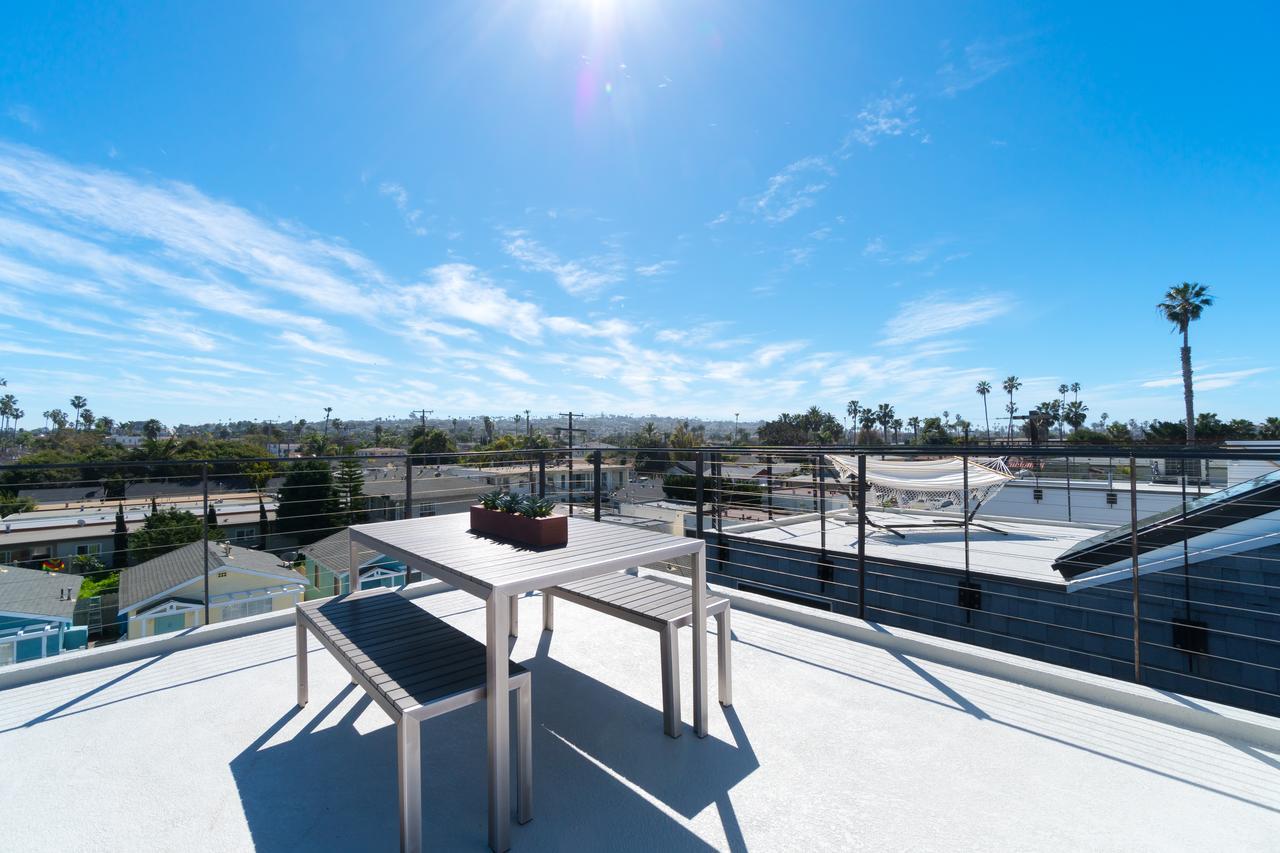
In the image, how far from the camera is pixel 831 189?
35.0 feet

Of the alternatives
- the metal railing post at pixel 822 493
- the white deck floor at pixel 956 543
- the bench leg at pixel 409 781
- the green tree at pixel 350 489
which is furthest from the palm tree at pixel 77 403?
the bench leg at pixel 409 781

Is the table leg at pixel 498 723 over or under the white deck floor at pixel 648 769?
over

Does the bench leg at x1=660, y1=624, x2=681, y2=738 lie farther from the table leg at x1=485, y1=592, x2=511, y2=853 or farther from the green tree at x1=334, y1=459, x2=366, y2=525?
the green tree at x1=334, y1=459, x2=366, y2=525

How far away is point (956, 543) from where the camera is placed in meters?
6.80

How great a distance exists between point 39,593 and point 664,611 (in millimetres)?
15266

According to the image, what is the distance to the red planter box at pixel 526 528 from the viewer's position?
1.71 m

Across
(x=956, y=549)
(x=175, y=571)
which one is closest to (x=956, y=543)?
(x=956, y=549)

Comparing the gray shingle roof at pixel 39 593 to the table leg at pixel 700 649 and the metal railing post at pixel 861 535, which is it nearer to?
the table leg at pixel 700 649

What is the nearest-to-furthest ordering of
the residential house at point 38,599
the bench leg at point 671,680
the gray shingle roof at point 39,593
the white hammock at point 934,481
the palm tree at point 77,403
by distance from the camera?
the bench leg at point 671,680 < the white hammock at point 934,481 < the residential house at point 38,599 < the gray shingle roof at point 39,593 < the palm tree at point 77,403

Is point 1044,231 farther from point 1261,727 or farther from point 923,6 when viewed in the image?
point 1261,727

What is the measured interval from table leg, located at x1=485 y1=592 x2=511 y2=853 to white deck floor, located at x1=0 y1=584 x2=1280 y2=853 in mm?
96

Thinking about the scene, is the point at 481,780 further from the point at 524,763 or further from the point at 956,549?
the point at 956,549

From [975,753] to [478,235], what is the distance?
43.1ft

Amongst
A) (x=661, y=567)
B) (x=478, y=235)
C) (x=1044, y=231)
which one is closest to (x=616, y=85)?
(x=661, y=567)
